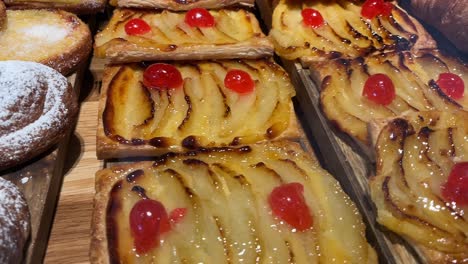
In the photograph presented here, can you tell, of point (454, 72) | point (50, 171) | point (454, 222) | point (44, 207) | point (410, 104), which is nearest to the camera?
point (454, 222)

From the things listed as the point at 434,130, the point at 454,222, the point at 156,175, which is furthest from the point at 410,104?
the point at 156,175

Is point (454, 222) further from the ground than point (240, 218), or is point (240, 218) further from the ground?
point (454, 222)

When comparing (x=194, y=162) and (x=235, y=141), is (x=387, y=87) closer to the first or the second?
(x=235, y=141)

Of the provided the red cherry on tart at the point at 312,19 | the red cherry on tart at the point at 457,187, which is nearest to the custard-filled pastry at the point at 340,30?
the red cherry on tart at the point at 312,19

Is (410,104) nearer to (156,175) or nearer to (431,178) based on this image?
(431,178)

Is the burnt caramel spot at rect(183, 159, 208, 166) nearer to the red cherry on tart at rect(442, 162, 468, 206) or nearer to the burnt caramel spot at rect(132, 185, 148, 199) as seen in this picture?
the burnt caramel spot at rect(132, 185, 148, 199)

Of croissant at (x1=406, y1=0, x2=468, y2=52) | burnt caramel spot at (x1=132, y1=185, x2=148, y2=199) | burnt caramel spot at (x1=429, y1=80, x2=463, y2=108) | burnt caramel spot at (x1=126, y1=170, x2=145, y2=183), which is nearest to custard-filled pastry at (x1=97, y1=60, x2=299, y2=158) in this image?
burnt caramel spot at (x1=126, y1=170, x2=145, y2=183)
